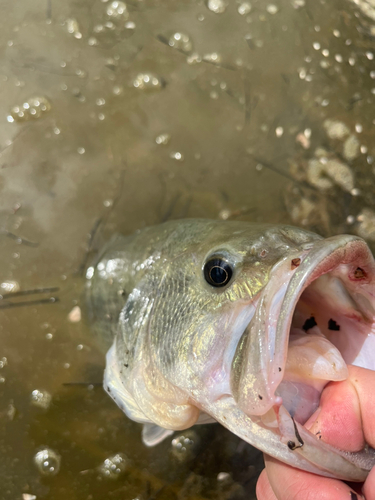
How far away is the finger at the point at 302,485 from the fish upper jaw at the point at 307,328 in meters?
0.18

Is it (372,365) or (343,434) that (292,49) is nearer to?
(372,365)

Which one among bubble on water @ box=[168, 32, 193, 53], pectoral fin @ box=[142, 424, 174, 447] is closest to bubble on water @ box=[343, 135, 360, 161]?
bubble on water @ box=[168, 32, 193, 53]

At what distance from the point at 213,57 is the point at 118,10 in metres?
0.81

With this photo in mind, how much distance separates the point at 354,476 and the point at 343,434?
0.49ft

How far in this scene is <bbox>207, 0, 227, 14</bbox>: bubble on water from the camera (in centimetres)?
288

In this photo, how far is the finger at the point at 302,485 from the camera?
113 centimetres

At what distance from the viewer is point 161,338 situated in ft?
4.63

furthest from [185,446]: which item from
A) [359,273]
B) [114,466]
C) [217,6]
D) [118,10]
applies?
[217,6]

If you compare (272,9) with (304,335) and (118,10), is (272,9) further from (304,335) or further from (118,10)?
(304,335)

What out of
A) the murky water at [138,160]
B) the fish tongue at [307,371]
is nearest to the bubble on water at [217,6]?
the murky water at [138,160]

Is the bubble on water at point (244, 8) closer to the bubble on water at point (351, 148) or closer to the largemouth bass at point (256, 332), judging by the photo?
the bubble on water at point (351, 148)

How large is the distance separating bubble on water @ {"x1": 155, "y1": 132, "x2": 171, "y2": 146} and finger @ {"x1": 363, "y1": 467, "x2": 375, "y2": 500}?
7.32 feet

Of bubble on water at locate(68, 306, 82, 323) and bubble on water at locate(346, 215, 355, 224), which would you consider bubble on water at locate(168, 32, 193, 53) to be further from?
bubble on water at locate(68, 306, 82, 323)

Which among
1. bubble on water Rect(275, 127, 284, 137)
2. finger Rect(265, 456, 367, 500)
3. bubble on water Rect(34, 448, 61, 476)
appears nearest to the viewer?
finger Rect(265, 456, 367, 500)
